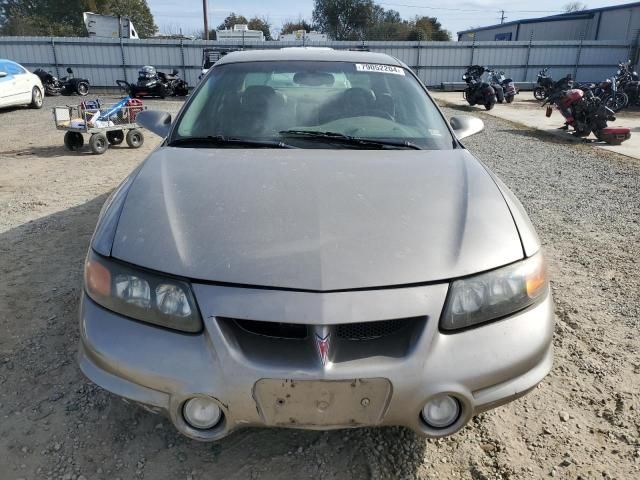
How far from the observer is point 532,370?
5.47ft

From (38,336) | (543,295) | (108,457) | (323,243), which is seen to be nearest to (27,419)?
(108,457)

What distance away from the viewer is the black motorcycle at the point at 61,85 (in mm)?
17812

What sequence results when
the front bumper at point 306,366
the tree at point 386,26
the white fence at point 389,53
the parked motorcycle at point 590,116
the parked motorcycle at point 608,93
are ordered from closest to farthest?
the front bumper at point 306,366
the parked motorcycle at point 590,116
the parked motorcycle at point 608,93
the white fence at point 389,53
the tree at point 386,26

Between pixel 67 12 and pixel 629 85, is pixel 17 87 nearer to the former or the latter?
pixel 629 85

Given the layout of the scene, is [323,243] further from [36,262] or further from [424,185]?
[36,262]

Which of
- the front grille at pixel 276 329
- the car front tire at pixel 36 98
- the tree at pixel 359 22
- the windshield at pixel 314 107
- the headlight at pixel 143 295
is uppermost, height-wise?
the tree at pixel 359 22

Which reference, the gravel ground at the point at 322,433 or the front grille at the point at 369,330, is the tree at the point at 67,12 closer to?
the gravel ground at the point at 322,433

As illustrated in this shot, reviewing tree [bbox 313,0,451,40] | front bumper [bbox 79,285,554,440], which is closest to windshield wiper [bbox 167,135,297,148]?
front bumper [bbox 79,285,554,440]

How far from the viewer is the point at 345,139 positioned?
2.62 meters

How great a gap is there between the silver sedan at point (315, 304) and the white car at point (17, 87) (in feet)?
43.3

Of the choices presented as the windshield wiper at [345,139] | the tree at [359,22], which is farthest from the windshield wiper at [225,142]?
the tree at [359,22]

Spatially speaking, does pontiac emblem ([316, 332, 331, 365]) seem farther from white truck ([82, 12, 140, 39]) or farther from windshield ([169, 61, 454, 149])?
white truck ([82, 12, 140, 39])

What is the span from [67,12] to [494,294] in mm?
53006

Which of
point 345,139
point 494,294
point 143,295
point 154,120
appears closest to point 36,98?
point 154,120
